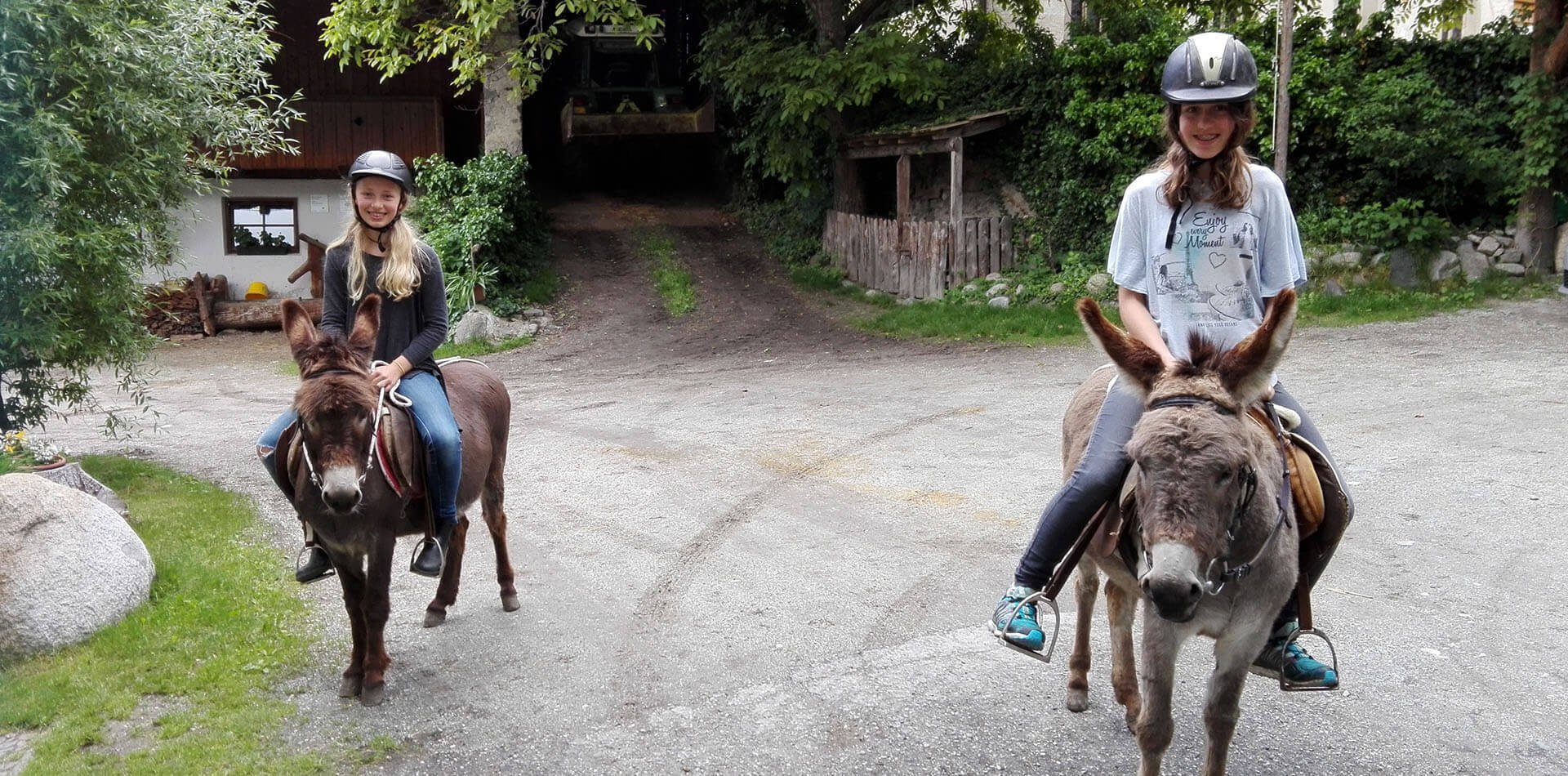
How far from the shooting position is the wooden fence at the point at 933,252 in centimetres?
1870

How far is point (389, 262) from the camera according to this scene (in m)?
5.19

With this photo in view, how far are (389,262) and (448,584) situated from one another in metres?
1.71

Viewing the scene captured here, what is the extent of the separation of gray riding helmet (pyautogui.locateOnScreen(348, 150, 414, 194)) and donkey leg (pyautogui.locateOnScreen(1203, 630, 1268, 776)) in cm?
386

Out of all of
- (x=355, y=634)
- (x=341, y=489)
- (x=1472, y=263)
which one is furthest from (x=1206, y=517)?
(x=1472, y=263)

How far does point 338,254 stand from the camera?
5227 mm

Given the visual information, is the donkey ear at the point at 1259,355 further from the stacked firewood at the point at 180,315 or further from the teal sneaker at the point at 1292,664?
the stacked firewood at the point at 180,315

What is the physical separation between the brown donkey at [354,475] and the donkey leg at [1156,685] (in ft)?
9.50

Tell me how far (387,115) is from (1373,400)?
18.8m

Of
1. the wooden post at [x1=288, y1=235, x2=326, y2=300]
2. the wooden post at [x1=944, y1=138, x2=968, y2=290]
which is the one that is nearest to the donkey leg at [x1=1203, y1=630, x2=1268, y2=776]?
the wooden post at [x1=944, y1=138, x2=968, y2=290]

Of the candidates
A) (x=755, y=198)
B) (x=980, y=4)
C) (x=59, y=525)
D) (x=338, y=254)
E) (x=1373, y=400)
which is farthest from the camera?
(x=755, y=198)

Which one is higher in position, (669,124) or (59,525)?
(669,124)

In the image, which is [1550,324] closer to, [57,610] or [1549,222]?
[1549,222]

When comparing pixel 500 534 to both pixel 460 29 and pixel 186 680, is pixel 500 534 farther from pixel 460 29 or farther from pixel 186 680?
pixel 460 29

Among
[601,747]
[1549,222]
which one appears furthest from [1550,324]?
[601,747]
